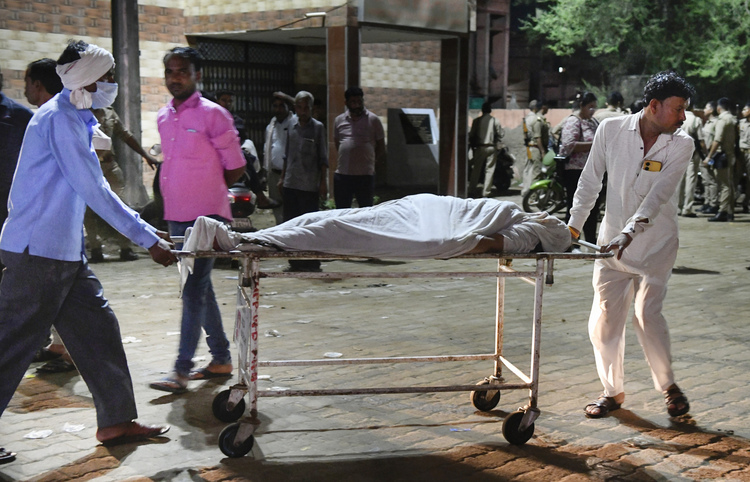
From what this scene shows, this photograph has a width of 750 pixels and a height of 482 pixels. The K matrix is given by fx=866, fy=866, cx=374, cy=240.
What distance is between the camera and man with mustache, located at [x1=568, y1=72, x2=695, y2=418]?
5.10 m

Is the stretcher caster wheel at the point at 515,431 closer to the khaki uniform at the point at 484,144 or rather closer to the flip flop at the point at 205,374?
the flip flop at the point at 205,374

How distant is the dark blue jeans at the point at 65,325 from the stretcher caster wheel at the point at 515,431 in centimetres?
200

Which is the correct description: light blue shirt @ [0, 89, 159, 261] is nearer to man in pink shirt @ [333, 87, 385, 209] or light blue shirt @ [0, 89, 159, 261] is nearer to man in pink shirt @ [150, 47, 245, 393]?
man in pink shirt @ [150, 47, 245, 393]

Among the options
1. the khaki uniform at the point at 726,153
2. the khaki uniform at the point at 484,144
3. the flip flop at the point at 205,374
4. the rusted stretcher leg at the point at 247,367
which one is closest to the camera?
the rusted stretcher leg at the point at 247,367

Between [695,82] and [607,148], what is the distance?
1196 inches

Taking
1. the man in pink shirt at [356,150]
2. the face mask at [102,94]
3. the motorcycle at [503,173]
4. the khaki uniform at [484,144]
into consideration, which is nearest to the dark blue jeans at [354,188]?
the man in pink shirt at [356,150]

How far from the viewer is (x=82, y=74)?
14.4 ft

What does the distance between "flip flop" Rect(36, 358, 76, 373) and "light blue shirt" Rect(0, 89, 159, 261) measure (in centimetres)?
190

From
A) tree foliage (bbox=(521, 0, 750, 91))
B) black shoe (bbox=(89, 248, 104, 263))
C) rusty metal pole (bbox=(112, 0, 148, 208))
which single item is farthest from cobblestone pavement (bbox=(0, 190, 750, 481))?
tree foliage (bbox=(521, 0, 750, 91))

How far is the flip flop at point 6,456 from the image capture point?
432 cm

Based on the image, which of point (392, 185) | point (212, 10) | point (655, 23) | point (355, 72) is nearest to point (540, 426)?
point (355, 72)

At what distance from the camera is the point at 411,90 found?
65.1 feet

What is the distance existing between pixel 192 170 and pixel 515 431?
2.65m

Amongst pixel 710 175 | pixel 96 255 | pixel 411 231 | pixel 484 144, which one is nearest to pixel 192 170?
pixel 411 231
